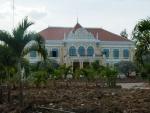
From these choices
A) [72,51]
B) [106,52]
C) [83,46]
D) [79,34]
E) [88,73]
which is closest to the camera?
[88,73]

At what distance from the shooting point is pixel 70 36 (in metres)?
69.1

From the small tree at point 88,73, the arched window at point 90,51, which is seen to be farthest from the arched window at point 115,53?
the small tree at point 88,73

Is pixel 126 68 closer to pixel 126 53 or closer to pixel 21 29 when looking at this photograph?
pixel 126 53

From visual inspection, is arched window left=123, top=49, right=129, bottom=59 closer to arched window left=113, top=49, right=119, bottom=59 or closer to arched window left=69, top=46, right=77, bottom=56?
arched window left=113, top=49, right=119, bottom=59

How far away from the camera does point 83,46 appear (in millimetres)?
70312

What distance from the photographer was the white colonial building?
68.8 m

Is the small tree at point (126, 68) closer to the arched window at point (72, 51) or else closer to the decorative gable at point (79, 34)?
the decorative gable at point (79, 34)

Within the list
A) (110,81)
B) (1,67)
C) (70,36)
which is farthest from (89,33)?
(1,67)

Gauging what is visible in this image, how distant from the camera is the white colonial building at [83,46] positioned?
68750mm

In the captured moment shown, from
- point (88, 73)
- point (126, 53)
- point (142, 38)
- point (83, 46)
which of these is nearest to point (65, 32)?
point (83, 46)

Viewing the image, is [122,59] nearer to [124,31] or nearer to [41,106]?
[124,31]

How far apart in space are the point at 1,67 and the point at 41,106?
608cm

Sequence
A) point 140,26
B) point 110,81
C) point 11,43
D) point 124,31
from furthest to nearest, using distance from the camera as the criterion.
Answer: point 124,31
point 110,81
point 11,43
point 140,26

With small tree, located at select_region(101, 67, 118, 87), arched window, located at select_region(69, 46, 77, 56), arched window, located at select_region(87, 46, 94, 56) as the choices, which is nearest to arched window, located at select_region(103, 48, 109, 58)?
arched window, located at select_region(87, 46, 94, 56)
